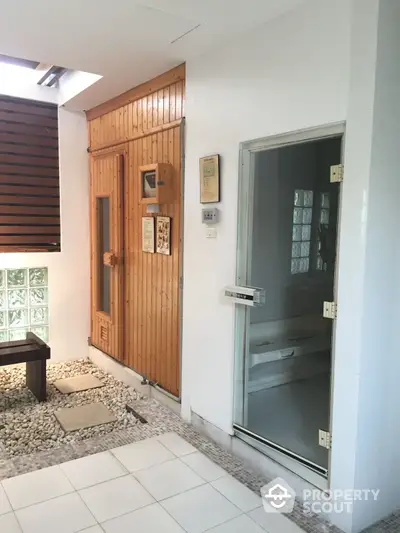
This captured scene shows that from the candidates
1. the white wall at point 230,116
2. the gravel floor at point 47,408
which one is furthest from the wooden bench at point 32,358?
the white wall at point 230,116

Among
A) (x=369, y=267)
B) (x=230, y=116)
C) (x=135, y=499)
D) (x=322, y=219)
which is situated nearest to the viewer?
(x=369, y=267)

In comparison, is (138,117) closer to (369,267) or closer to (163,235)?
(163,235)

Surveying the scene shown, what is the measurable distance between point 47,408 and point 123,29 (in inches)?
110

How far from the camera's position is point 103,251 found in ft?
14.8

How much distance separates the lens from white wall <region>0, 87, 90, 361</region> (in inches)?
176

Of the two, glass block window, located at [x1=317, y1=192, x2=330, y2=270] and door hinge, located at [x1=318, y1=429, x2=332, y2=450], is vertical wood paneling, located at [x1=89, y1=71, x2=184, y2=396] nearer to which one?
glass block window, located at [x1=317, y1=192, x2=330, y2=270]

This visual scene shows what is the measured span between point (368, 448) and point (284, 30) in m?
2.16

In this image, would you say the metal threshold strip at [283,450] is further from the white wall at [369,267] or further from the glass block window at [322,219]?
the glass block window at [322,219]

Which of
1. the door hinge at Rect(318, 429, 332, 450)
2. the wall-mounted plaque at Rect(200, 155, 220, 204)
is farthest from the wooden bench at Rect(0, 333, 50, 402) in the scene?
the door hinge at Rect(318, 429, 332, 450)

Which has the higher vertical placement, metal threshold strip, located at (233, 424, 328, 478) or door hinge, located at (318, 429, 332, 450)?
door hinge, located at (318, 429, 332, 450)

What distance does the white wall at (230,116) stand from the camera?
7.02 ft

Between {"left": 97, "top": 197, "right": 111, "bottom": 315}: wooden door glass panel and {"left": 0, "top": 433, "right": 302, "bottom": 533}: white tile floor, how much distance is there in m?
1.94

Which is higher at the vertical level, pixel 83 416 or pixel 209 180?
pixel 209 180

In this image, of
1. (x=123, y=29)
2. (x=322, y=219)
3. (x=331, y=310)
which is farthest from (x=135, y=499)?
(x=123, y=29)
